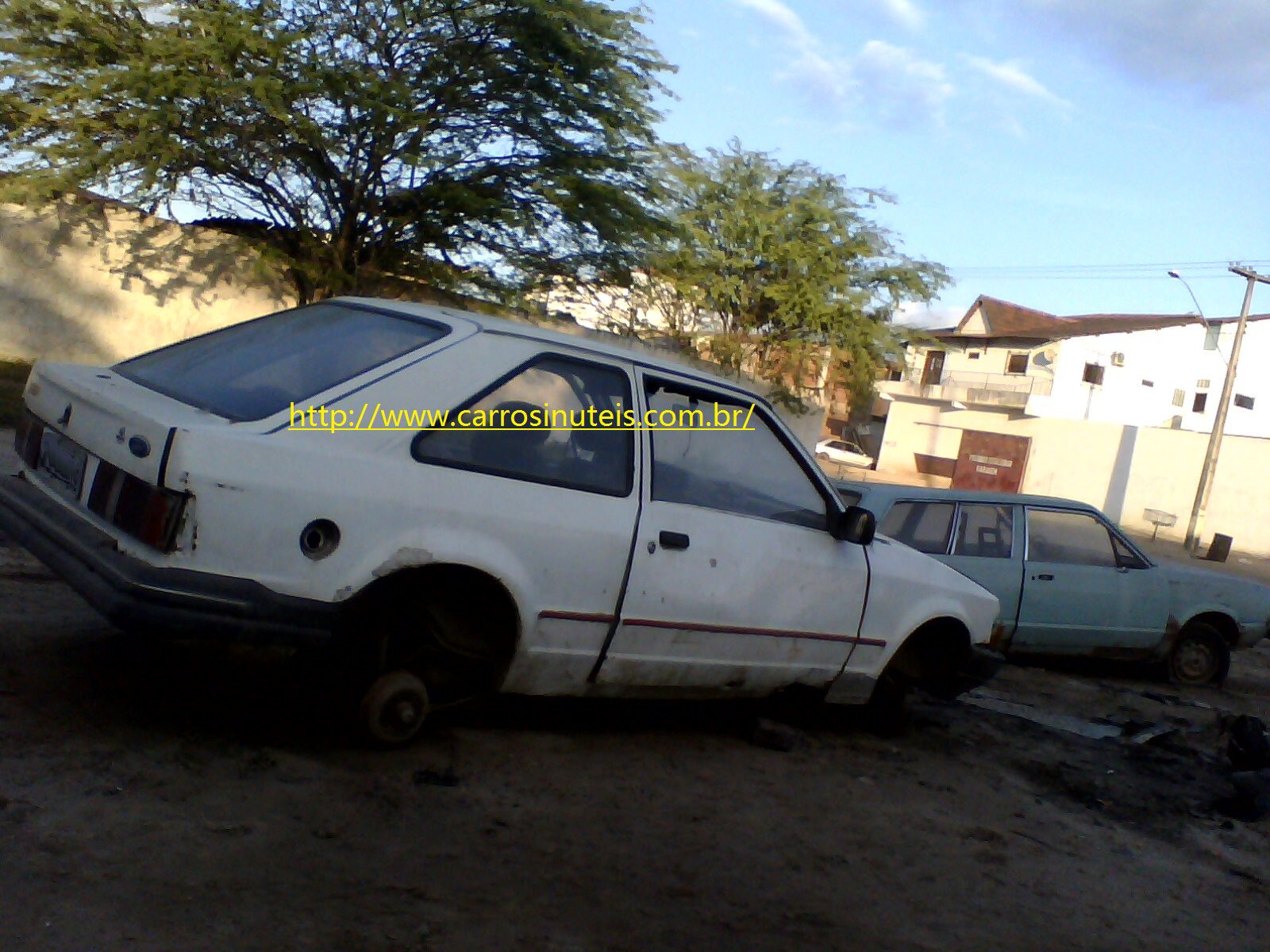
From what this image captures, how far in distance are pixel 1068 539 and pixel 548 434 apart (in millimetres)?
5251

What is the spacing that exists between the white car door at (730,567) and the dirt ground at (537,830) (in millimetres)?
430

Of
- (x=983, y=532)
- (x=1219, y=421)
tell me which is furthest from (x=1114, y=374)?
(x=983, y=532)

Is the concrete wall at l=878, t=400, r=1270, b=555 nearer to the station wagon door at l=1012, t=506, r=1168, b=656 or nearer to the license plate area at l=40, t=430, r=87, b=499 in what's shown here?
the station wagon door at l=1012, t=506, r=1168, b=656

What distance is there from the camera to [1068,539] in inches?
313

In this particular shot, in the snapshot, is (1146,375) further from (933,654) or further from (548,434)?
(548,434)

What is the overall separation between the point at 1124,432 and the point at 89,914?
40113mm

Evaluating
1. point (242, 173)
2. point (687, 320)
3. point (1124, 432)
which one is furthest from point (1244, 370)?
point (242, 173)

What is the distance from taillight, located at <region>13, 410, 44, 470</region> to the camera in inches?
164

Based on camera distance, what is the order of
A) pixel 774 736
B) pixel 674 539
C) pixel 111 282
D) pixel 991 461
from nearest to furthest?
pixel 674 539
pixel 774 736
pixel 111 282
pixel 991 461

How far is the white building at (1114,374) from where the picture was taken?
46125 mm

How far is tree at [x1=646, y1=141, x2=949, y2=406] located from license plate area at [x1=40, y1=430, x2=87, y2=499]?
81.1ft

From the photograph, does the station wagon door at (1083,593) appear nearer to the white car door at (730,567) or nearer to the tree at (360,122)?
the white car door at (730,567)

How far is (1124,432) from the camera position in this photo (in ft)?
125

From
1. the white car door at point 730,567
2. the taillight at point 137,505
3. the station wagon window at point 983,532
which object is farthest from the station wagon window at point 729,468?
the station wagon window at point 983,532
